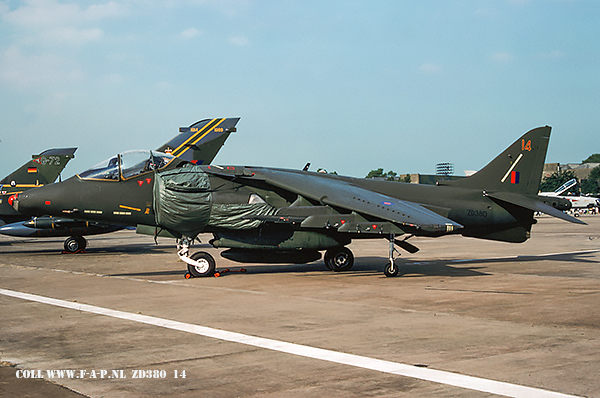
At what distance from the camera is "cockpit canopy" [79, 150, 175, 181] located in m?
13.9

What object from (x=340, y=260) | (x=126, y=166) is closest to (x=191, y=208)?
(x=126, y=166)

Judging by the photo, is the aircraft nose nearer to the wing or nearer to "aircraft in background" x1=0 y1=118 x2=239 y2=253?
the wing

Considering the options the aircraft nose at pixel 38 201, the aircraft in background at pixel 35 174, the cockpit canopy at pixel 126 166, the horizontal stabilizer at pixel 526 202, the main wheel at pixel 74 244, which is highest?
the aircraft in background at pixel 35 174

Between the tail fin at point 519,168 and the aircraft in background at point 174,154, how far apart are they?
11.4 m

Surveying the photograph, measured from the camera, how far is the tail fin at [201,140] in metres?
23.8

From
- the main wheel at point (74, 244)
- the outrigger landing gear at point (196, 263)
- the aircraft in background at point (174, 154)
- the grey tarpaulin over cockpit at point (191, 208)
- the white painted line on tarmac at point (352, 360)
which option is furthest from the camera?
the main wheel at point (74, 244)

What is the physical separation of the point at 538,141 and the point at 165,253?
14536 mm

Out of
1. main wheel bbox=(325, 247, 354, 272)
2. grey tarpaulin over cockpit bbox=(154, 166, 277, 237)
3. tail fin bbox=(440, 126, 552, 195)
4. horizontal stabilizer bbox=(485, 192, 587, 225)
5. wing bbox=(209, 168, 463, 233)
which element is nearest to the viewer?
wing bbox=(209, 168, 463, 233)

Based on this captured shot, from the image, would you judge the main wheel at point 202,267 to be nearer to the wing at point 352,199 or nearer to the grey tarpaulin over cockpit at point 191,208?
the grey tarpaulin over cockpit at point 191,208

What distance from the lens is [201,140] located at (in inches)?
942

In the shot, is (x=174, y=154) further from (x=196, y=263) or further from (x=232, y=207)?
(x=196, y=263)

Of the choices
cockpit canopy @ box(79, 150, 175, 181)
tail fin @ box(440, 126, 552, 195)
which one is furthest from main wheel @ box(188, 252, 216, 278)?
tail fin @ box(440, 126, 552, 195)

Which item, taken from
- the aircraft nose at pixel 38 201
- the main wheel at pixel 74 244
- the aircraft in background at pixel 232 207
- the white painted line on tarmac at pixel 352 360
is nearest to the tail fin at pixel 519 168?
the aircraft in background at pixel 232 207

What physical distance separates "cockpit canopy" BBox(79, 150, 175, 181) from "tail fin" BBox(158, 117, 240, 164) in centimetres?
952
